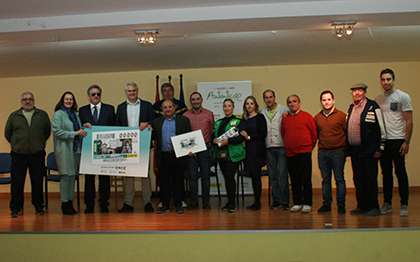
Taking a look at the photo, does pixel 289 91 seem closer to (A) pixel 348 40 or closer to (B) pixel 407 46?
(A) pixel 348 40

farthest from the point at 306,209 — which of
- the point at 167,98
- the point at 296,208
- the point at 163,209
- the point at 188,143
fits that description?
the point at 167,98

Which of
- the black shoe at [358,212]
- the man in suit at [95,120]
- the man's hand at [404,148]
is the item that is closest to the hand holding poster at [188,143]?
the man in suit at [95,120]

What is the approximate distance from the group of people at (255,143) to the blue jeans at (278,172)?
1 cm

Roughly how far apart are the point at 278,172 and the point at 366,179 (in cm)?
110

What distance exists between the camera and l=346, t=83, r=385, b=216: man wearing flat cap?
3.81 metres

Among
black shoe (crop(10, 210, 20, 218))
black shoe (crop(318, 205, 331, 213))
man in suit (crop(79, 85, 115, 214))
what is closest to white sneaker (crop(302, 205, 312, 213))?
black shoe (crop(318, 205, 331, 213))

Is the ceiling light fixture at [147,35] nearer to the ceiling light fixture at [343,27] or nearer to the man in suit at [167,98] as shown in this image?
the man in suit at [167,98]

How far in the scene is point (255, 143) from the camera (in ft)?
14.1

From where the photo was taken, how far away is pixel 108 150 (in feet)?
13.9

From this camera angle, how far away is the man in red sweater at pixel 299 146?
4.07 metres

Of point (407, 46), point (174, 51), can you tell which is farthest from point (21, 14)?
point (407, 46)

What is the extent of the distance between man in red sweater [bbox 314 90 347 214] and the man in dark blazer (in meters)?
1.77

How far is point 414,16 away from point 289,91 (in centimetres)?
271

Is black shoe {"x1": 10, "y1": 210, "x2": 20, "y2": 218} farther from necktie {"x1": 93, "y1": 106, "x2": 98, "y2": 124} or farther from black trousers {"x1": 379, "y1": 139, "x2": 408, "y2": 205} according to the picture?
black trousers {"x1": 379, "y1": 139, "x2": 408, "y2": 205}
